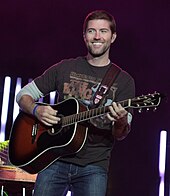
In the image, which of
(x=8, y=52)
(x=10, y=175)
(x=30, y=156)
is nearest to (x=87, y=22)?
(x=30, y=156)

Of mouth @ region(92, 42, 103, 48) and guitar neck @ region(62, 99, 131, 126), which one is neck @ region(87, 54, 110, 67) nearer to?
mouth @ region(92, 42, 103, 48)

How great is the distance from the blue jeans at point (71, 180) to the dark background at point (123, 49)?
288 centimetres

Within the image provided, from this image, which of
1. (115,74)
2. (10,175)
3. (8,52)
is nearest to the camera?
(115,74)

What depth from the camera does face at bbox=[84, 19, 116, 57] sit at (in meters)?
3.20

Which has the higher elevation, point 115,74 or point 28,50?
point 28,50

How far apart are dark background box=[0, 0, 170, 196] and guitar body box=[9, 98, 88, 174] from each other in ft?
8.30

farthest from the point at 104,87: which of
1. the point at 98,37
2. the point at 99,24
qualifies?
the point at 99,24

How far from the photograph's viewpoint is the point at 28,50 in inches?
234

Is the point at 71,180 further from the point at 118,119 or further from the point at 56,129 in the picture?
the point at 118,119

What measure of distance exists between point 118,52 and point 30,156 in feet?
10.3

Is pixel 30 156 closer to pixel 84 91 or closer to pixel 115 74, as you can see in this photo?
pixel 84 91

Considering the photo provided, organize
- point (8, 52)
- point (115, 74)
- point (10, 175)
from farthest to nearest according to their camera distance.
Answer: point (8, 52) → point (10, 175) → point (115, 74)

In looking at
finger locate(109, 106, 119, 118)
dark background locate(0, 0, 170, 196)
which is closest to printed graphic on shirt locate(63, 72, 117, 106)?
finger locate(109, 106, 119, 118)

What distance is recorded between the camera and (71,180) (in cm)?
307
